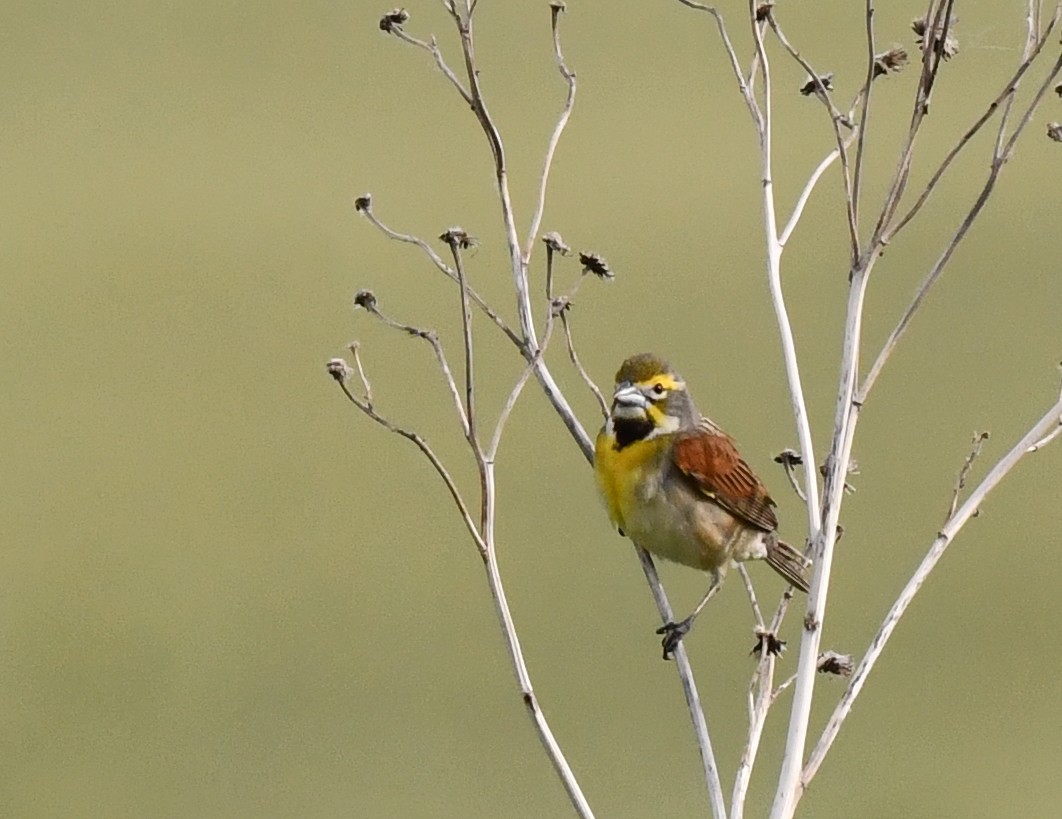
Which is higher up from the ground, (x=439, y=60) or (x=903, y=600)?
(x=439, y=60)

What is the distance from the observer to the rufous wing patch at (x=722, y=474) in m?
4.10

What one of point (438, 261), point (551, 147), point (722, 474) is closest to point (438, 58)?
point (551, 147)

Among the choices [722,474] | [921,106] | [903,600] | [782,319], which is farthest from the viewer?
[722,474]

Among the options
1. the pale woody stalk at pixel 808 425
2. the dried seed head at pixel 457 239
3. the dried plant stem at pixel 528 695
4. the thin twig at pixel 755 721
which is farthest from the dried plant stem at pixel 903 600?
the dried seed head at pixel 457 239

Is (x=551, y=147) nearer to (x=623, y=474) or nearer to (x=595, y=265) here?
(x=595, y=265)

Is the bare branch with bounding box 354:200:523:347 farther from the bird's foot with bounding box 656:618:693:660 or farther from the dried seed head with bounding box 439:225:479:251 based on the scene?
the bird's foot with bounding box 656:618:693:660

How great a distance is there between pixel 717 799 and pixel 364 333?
994cm

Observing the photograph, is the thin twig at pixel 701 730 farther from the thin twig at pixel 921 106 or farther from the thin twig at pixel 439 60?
the thin twig at pixel 439 60

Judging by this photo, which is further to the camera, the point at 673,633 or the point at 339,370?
the point at 673,633

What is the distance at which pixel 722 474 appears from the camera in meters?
4.13

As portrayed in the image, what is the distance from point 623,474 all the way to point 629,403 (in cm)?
18

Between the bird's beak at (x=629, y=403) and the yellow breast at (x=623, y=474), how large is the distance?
0.07 meters

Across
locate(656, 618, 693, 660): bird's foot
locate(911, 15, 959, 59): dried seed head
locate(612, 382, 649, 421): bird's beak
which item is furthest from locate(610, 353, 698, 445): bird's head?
locate(911, 15, 959, 59): dried seed head

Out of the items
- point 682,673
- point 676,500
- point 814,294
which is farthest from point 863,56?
point 682,673
